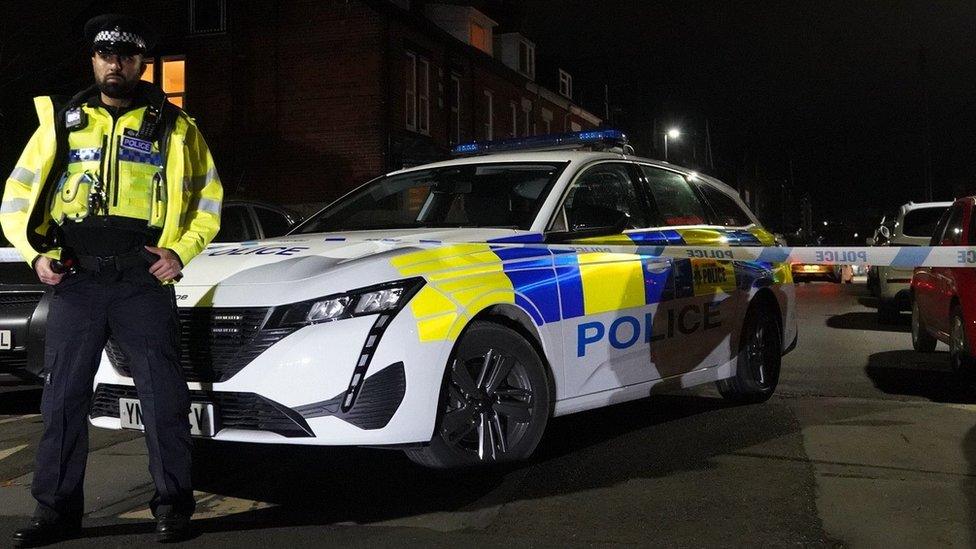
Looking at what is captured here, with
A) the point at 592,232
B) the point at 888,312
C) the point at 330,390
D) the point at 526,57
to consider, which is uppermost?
the point at 526,57

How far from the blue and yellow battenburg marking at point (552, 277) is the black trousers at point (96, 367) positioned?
98 centimetres

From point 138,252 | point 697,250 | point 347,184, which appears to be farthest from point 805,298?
point 138,252

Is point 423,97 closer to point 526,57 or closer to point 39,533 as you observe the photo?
point 526,57

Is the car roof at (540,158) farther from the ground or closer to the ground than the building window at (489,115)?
closer to the ground

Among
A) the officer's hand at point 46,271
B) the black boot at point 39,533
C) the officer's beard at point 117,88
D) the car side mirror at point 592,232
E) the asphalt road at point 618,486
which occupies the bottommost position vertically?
the asphalt road at point 618,486

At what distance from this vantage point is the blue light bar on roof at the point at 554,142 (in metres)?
6.65

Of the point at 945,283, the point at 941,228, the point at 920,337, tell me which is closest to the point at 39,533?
the point at 945,283

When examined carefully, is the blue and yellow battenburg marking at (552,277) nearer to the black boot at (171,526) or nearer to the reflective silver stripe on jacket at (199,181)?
Answer: the reflective silver stripe on jacket at (199,181)

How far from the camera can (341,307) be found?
14.0ft

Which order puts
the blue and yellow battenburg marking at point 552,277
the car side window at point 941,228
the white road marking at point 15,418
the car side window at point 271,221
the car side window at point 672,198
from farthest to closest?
the car side window at point 941,228 < the car side window at point 271,221 < the white road marking at point 15,418 < the car side window at point 672,198 < the blue and yellow battenburg marking at point 552,277

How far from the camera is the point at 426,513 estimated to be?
4.48 m

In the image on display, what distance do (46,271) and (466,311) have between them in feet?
5.44

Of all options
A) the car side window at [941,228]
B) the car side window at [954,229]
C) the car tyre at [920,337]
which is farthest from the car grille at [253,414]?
the car tyre at [920,337]

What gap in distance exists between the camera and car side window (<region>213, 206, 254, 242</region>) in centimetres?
831
